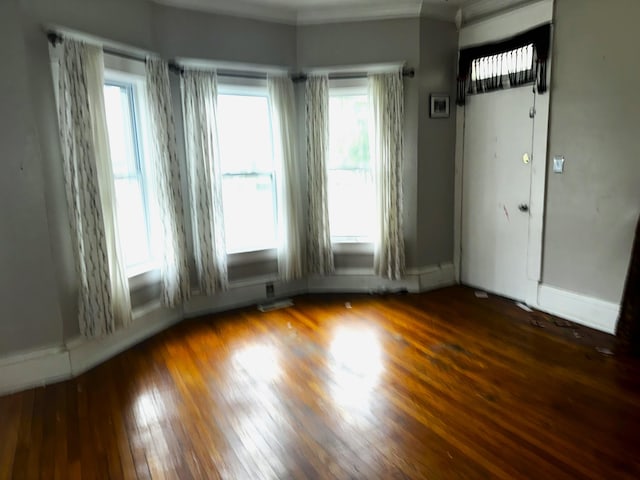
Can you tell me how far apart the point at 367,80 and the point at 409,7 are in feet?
2.53

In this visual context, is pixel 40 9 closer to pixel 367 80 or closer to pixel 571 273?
pixel 367 80

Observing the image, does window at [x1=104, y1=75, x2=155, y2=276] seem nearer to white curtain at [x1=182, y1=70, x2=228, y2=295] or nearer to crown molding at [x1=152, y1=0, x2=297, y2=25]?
white curtain at [x1=182, y1=70, x2=228, y2=295]

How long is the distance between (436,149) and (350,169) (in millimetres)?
925

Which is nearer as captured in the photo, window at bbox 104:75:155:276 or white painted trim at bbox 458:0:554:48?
window at bbox 104:75:155:276

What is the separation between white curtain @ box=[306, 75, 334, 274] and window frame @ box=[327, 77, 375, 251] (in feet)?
0.35

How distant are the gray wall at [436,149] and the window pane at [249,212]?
5.12 ft

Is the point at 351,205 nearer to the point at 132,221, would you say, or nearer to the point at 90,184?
the point at 132,221

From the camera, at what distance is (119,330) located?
3477mm

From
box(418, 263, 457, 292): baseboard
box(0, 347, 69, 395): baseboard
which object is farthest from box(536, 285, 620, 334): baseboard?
box(0, 347, 69, 395): baseboard

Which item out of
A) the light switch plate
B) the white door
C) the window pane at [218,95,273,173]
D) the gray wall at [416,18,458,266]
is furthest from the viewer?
the gray wall at [416,18,458,266]

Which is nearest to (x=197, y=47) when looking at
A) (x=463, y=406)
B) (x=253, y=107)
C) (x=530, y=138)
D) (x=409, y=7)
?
(x=253, y=107)

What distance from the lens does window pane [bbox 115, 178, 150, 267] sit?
356 cm

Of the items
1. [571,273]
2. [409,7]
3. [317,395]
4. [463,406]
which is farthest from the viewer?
[409,7]

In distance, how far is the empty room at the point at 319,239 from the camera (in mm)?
2426
